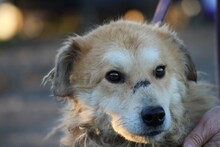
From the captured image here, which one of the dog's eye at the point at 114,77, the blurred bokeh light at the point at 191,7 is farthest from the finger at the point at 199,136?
the blurred bokeh light at the point at 191,7

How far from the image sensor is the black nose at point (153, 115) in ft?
12.9

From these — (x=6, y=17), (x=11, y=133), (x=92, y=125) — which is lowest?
(x=6, y=17)

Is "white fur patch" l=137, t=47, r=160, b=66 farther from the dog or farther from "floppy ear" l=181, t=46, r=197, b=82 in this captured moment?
"floppy ear" l=181, t=46, r=197, b=82

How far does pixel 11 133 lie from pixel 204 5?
1261cm

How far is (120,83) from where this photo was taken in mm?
4297

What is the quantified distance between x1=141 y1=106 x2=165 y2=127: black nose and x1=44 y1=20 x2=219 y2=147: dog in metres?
0.09

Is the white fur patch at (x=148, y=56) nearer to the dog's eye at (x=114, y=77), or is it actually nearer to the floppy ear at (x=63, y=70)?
the dog's eye at (x=114, y=77)

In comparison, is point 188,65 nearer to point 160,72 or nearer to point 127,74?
point 160,72

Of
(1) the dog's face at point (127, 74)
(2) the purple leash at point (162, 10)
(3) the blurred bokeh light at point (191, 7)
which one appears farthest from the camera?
(3) the blurred bokeh light at point (191, 7)

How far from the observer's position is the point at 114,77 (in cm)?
433

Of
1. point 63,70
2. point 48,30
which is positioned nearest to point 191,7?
point 48,30

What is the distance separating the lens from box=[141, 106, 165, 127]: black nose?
392 centimetres

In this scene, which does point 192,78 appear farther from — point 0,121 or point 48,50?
point 48,50

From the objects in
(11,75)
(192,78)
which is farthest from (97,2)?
(192,78)
